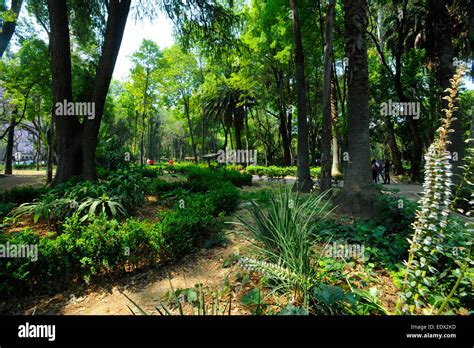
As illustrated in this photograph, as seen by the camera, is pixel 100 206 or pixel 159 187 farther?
pixel 159 187

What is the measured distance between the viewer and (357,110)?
5.43 metres

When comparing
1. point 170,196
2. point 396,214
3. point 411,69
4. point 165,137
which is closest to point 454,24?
point 411,69

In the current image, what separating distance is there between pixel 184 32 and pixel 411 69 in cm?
1786

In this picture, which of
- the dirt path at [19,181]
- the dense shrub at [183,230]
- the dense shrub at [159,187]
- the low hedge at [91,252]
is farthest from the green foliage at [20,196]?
the dirt path at [19,181]

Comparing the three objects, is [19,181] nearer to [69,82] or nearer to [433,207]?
[69,82]

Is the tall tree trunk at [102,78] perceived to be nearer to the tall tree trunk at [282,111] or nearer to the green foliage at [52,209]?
the green foliage at [52,209]

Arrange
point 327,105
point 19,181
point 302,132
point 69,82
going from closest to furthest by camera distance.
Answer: point 69,82 → point 327,105 → point 302,132 → point 19,181

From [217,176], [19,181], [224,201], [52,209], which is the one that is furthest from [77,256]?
[19,181]

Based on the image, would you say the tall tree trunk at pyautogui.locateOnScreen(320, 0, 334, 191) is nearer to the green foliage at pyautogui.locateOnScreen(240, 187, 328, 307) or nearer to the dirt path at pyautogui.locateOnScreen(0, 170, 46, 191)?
the green foliage at pyautogui.locateOnScreen(240, 187, 328, 307)

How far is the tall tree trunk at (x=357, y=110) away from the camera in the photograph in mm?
5258

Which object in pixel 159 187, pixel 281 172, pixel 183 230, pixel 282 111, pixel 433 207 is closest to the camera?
pixel 433 207

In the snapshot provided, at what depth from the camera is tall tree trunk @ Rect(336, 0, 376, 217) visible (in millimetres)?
5258
